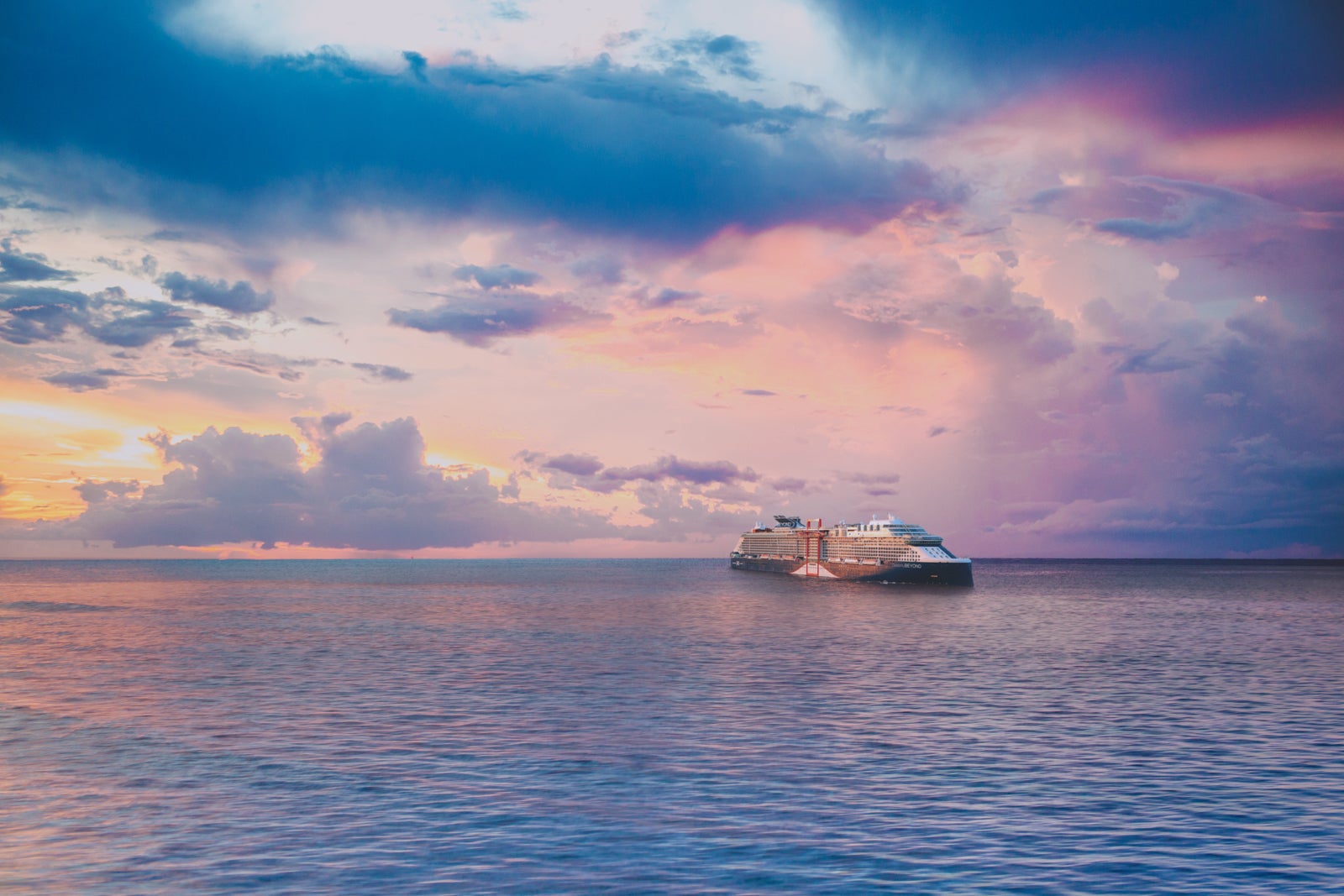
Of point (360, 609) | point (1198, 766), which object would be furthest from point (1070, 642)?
point (360, 609)

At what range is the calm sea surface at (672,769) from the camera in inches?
751

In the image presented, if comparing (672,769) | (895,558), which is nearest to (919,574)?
(895,558)

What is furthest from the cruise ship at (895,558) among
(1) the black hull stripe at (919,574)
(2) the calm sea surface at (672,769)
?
(2) the calm sea surface at (672,769)

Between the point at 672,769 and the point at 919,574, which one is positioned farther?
the point at 919,574

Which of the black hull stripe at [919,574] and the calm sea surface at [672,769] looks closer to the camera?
the calm sea surface at [672,769]

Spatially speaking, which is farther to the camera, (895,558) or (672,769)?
(895,558)

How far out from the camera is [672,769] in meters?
27.7

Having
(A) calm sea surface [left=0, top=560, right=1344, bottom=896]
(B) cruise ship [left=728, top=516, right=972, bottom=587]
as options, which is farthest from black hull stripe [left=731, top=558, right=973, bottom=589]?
(A) calm sea surface [left=0, top=560, right=1344, bottom=896]

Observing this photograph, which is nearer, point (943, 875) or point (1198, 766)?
point (943, 875)

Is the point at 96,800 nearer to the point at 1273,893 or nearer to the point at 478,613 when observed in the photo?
the point at 1273,893

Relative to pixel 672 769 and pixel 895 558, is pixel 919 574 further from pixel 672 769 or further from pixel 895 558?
pixel 672 769

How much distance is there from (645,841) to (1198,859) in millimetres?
11399

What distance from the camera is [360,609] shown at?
11662cm

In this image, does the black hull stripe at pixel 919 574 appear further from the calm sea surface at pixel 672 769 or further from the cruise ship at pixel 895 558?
the calm sea surface at pixel 672 769
